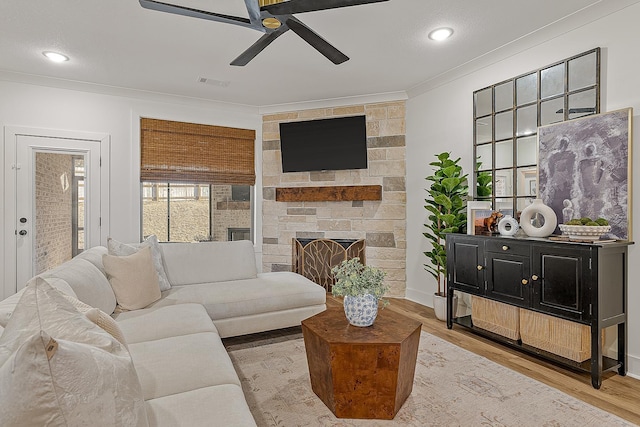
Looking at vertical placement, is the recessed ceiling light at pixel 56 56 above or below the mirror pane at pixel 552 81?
above

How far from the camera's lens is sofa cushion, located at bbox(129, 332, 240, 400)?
152cm

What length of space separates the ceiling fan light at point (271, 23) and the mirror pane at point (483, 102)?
2.30 metres

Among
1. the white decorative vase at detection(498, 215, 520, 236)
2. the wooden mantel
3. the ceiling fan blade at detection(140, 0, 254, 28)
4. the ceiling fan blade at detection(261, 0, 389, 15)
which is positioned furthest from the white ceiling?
the white decorative vase at detection(498, 215, 520, 236)

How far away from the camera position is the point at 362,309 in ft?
7.15

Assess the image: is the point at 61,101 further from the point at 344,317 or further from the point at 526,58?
the point at 526,58

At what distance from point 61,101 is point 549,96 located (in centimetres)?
496

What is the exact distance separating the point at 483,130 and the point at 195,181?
355 centimetres

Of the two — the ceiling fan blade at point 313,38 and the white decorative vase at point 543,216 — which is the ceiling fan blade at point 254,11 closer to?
the ceiling fan blade at point 313,38

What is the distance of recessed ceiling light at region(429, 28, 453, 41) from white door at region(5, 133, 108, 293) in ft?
12.4

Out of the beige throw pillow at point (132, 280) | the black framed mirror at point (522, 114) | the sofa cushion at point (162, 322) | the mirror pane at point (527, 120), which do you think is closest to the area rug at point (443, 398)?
the sofa cushion at point (162, 322)

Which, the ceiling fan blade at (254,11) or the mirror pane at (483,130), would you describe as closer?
the ceiling fan blade at (254,11)

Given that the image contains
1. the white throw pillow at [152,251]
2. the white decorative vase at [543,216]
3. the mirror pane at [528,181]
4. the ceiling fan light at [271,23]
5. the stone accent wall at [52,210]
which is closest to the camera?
the ceiling fan light at [271,23]

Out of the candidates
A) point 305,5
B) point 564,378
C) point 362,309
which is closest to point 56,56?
Result: point 305,5

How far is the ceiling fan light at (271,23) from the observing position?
229 cm
